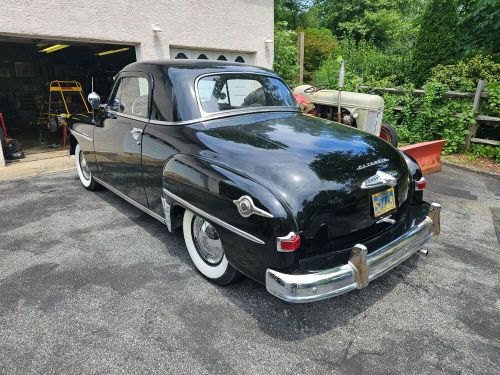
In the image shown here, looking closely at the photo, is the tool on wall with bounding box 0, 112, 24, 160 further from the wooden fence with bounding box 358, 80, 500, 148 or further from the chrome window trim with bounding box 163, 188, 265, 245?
the wooden fence with bounding box 358, 80, 500, 148

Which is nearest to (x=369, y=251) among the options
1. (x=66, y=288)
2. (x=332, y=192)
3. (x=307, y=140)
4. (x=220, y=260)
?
(x=332, y=192)

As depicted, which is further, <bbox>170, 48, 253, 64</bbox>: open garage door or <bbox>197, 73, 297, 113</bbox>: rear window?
<bbox>170, 48, 253, 64</bbox>: open garage door

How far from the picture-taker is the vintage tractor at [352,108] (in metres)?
6.92

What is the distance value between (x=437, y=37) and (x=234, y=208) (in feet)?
35.9

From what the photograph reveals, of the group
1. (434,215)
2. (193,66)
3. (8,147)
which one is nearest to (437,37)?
(434,215)

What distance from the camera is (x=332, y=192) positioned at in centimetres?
242

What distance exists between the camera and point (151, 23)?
312 inches

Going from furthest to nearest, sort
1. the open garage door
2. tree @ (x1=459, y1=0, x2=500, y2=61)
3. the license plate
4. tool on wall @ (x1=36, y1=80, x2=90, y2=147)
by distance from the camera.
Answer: tree @ (x1=459, y1=0, x2=500, y2=61)
tool on wall @ (x1=36, y1=80, x2=90, y2=147)
the open garage door
the license plate

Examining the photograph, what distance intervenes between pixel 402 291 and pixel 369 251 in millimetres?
Result: 684

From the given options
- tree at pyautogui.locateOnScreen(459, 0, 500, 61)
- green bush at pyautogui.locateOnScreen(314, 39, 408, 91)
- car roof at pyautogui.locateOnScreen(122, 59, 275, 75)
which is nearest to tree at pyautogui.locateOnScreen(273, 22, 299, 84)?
green bush at pyautogui.locateOnScreen(314, 39, 408, 91)

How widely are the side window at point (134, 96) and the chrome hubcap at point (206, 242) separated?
133cm

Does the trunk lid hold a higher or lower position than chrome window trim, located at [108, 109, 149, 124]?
lower

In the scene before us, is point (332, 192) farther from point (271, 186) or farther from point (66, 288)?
point (66, 288)

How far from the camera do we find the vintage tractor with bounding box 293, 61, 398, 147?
273 inches
